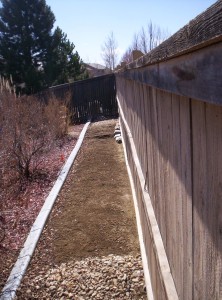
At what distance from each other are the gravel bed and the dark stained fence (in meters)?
11.9

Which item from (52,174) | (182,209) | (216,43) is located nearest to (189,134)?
(182,209)

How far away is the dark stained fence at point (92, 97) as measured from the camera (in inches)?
594

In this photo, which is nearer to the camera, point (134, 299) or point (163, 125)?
point (163, 125)

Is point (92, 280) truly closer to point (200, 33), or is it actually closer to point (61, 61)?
point (200, 33)

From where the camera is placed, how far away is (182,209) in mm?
1277

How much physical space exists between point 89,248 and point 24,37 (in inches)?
863

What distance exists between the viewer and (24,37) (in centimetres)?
2278

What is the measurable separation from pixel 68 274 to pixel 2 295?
0.67 meters

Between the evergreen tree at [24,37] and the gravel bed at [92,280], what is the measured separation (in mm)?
19795

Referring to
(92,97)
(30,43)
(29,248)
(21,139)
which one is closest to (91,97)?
(92,97)

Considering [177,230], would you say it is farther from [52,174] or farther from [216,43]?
[52,174]

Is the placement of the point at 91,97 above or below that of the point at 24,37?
below

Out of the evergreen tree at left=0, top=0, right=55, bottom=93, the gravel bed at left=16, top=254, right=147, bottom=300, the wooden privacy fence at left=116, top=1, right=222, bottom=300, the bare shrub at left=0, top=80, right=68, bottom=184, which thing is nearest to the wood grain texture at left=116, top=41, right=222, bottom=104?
the wooden privacy fence at left=116, top=1, right=222, bottom=300

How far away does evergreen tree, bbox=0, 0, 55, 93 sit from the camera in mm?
22328
